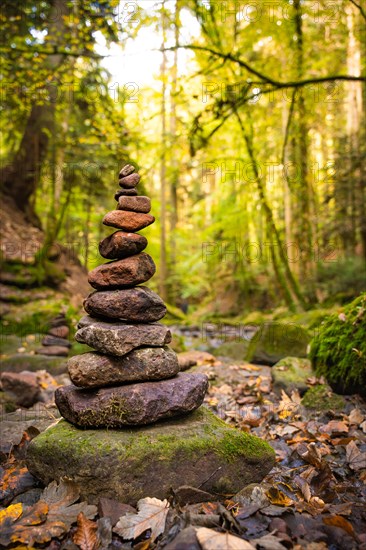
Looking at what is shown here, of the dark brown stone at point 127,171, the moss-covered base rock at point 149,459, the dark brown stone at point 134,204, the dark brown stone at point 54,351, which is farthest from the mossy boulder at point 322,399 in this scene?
the dark brown stone at point 54,351

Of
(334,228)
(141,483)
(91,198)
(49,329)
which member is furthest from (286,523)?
(91,198)

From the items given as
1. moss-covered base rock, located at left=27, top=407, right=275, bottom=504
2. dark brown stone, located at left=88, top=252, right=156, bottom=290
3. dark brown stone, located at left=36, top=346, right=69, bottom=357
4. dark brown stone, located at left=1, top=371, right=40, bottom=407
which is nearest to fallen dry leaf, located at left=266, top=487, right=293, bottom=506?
moss-covered base rock, located at left=27, top=407, right=275, bottom=504

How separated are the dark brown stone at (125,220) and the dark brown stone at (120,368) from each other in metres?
1.23

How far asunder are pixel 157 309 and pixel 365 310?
9.09 feet

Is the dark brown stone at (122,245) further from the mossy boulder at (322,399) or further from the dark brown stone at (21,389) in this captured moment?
the dark brown stone at (21,389)

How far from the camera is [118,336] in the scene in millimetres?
3326

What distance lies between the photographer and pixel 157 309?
3.65 m

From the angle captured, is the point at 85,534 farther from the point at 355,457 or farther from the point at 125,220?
the point at 125,220

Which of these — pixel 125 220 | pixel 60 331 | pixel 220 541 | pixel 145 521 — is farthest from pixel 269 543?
pixel 60 331

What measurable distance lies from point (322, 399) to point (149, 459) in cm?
260

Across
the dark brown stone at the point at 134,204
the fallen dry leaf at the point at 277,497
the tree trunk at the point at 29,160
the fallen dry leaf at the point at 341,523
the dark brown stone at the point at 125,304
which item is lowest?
the fallen dry leaf at the point at 277,497

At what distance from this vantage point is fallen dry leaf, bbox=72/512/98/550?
2.33 meters

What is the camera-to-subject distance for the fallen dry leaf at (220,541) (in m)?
2.06

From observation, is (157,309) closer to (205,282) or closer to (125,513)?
(125,513)
